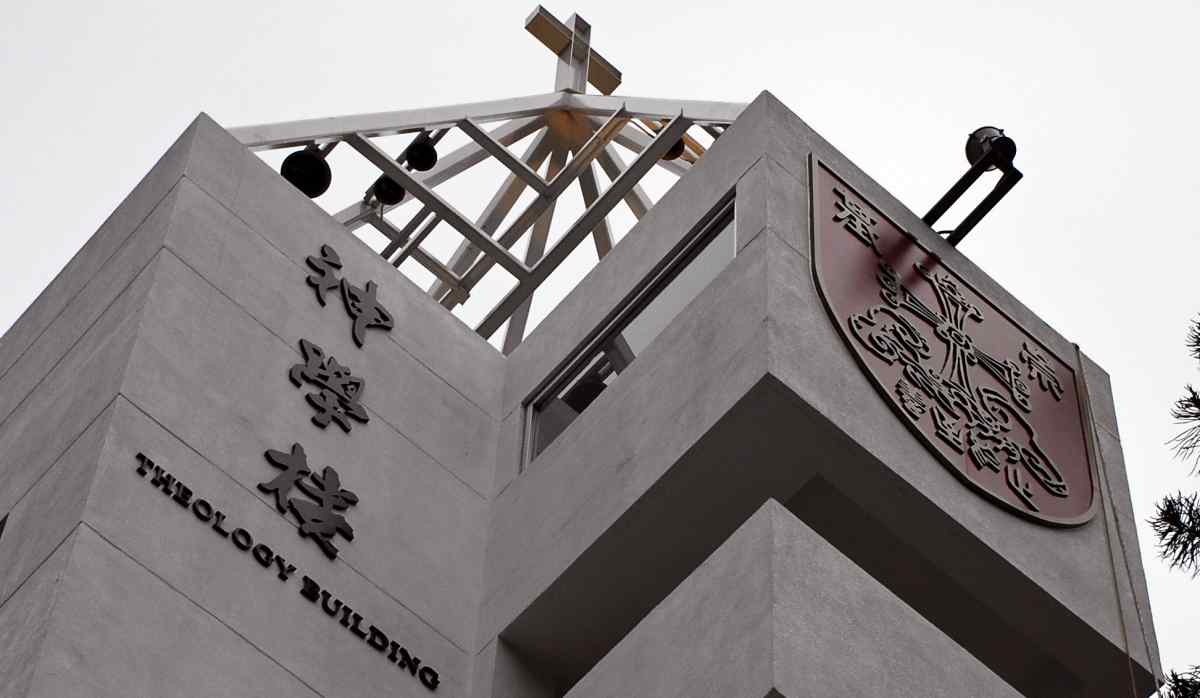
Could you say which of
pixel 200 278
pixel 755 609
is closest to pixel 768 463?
pixel 755 609

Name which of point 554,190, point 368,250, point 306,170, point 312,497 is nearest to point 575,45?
point 554,190

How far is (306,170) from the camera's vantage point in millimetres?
15734

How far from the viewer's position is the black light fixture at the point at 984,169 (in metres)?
14.3

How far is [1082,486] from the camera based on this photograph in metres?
13.7

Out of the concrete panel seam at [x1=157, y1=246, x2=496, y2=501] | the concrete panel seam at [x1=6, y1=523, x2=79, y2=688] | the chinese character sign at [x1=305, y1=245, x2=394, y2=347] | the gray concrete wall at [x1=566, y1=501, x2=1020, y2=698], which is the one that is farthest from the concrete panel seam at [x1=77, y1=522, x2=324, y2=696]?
the chinese character sign at [x1=305, y1=245, x2=394, y2=347]

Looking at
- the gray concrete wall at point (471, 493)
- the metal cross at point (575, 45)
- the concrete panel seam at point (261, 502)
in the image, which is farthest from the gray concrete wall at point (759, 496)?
the metal cross at point (575, 45)

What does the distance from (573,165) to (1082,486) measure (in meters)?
5.31

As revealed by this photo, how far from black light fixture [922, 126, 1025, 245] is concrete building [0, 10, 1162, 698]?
263 millimetres

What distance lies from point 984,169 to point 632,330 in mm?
2711

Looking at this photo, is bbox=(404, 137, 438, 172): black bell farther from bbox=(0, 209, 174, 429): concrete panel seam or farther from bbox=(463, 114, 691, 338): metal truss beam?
bbox=(0, 209, 174, 429): concrete panel seam

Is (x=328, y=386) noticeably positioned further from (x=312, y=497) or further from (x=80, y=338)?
(x=80, y=338)

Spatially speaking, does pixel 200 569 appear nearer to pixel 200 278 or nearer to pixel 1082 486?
pixel 200 278

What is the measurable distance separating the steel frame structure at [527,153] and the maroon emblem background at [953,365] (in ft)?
5.78

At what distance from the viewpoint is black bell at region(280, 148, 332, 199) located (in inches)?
619
